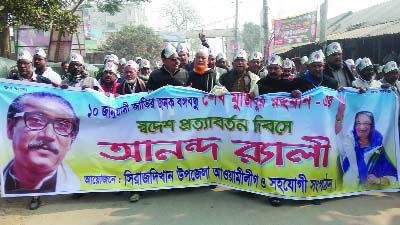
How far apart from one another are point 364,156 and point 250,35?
6486 centimetres

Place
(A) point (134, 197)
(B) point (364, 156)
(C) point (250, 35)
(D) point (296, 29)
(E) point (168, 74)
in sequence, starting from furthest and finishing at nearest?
(C) point (250, 35), (D) point (296, 29), (E) point (168, 74), (A) point (134, 197), (B) point (364, 156)

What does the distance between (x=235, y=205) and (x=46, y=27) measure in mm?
7080

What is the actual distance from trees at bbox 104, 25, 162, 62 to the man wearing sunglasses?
3305 centimetres

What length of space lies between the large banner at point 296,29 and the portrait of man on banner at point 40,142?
23384 millimetres

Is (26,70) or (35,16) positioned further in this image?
(35,16)

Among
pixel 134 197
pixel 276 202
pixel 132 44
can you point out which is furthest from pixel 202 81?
pixel 132 44

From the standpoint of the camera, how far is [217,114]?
4871 mm

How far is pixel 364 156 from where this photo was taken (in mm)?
4738

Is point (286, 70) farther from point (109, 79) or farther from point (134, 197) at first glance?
point (134, 197)

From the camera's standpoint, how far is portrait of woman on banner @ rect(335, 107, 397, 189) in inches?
184

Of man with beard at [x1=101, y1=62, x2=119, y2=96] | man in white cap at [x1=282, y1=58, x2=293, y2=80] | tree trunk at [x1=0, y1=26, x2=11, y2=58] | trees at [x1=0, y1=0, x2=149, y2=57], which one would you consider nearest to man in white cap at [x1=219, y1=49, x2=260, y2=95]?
man in white cap at [x1=282, y1=58, x2=293, y2=80]

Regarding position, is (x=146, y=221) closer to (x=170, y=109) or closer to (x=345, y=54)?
(x=170, y=109)

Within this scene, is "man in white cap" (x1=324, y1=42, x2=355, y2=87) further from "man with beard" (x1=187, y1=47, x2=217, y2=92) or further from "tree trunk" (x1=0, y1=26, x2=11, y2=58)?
"tree trunk" (x1=0, y1=26, x2=11, y2=58)

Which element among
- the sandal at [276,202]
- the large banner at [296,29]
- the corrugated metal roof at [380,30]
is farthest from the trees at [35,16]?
the large banner at [296,29]
